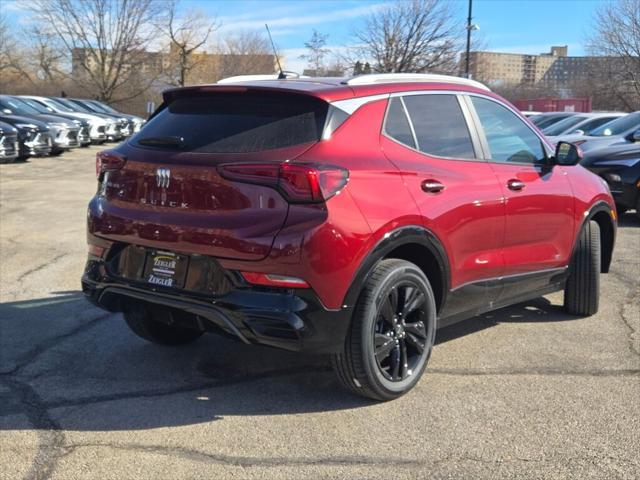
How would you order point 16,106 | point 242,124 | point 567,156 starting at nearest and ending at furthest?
point 242,124, point 567,156, point 16,106

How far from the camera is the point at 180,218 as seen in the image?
3580 mm

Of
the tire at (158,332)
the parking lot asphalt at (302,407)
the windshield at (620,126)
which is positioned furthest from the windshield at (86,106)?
the tire at (158,332)

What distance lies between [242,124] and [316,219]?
2.46 ft

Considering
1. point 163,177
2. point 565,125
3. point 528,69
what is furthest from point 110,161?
point 528,69

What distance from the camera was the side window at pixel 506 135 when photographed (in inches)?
183

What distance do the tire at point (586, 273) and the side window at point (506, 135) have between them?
852mm

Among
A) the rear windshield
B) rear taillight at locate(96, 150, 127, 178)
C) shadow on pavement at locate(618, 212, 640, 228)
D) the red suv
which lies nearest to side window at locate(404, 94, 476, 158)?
the red suv

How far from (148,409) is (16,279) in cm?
345

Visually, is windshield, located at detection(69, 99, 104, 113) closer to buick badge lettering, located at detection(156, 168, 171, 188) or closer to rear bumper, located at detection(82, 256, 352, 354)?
buick badge lettering, located at detection(156, 168, 171, 188)

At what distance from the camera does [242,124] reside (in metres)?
3.66

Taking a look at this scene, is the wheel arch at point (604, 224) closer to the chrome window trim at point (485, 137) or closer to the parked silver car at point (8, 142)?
the chrome window trim at point (485, 137)

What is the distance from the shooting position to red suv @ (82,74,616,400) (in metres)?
3.35

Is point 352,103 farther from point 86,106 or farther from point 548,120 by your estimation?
point 86,106

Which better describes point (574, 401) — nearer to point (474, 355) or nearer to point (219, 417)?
point (474, 355)
